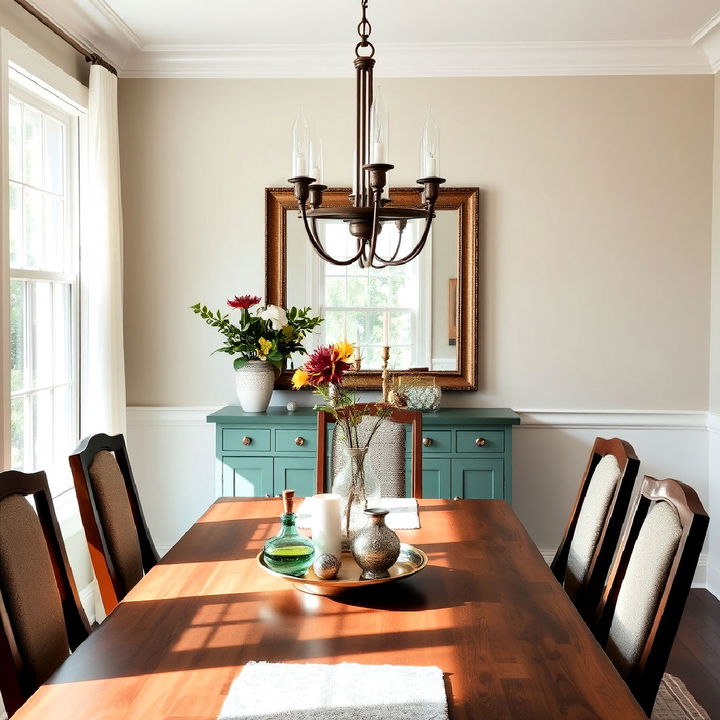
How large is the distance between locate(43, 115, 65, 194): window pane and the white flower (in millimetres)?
1158

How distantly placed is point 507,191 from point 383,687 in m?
3.29

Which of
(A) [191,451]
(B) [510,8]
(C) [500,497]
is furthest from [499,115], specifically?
(A) [191,451]

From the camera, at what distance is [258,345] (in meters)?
4.06

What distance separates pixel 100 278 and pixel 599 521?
265 centimetres

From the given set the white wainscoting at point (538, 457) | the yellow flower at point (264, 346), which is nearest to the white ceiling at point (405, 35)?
the yellow flower at point (264, 346)

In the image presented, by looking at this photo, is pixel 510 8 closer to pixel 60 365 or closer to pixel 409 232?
pixel 409 232

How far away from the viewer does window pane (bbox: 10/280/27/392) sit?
3328 millimetres

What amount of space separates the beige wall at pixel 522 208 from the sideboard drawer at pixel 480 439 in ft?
1.33

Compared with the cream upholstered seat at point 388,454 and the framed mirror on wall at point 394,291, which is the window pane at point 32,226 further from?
the cream upholstered seat at point 388,454

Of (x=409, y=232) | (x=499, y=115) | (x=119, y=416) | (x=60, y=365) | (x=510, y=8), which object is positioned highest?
(x=510, y=8)

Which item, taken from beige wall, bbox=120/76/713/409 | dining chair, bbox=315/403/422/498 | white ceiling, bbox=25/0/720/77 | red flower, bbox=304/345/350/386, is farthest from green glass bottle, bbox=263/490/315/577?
white ceiling, bbox=25/0/720/77

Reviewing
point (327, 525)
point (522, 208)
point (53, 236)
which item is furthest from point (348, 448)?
point (522, 208)

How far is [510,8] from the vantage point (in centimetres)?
360

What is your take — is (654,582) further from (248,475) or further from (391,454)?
(248,475)
